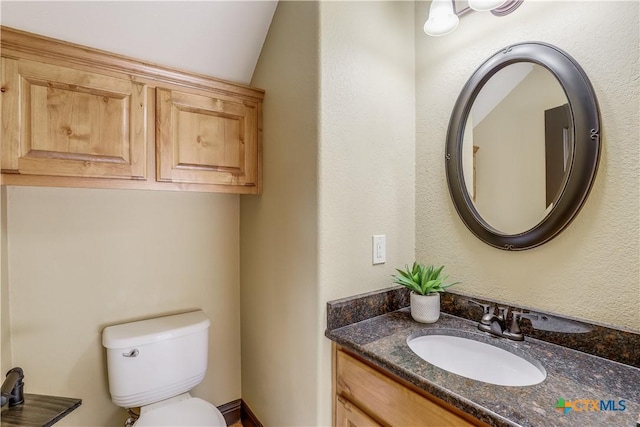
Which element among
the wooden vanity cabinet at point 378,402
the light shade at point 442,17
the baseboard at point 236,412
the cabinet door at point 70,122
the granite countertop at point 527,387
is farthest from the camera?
the baseboard at point 236,412

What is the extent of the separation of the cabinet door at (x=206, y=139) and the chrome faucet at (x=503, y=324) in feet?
3.87

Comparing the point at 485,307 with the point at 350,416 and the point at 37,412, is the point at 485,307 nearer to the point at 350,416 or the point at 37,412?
the point at 350,416

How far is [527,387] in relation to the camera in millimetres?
842

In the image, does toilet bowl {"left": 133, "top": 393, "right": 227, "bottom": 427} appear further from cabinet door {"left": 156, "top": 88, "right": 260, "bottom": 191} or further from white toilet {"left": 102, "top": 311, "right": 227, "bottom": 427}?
cabinet door {"left": 156, "top": 88, "right": 260, "bottom": 191}

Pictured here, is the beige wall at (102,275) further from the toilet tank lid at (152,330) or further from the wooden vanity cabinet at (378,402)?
the wooden vanity cabinet at (378,402)

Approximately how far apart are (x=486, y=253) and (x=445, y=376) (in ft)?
2.00

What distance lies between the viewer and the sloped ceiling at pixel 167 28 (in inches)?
46.8

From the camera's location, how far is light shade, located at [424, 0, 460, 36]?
4.04 ft

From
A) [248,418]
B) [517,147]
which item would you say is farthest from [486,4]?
[248,418]

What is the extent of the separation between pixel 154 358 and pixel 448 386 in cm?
128

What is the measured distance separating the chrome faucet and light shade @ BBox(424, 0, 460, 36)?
1.12 meters

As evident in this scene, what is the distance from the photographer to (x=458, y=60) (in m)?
1.39

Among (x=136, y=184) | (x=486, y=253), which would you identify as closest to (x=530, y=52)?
(x=486, y=253)

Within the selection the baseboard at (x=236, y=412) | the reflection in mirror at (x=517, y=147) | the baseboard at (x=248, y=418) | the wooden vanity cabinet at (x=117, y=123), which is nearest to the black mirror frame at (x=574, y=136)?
the reflection in mirror at (x=517, y=147)
